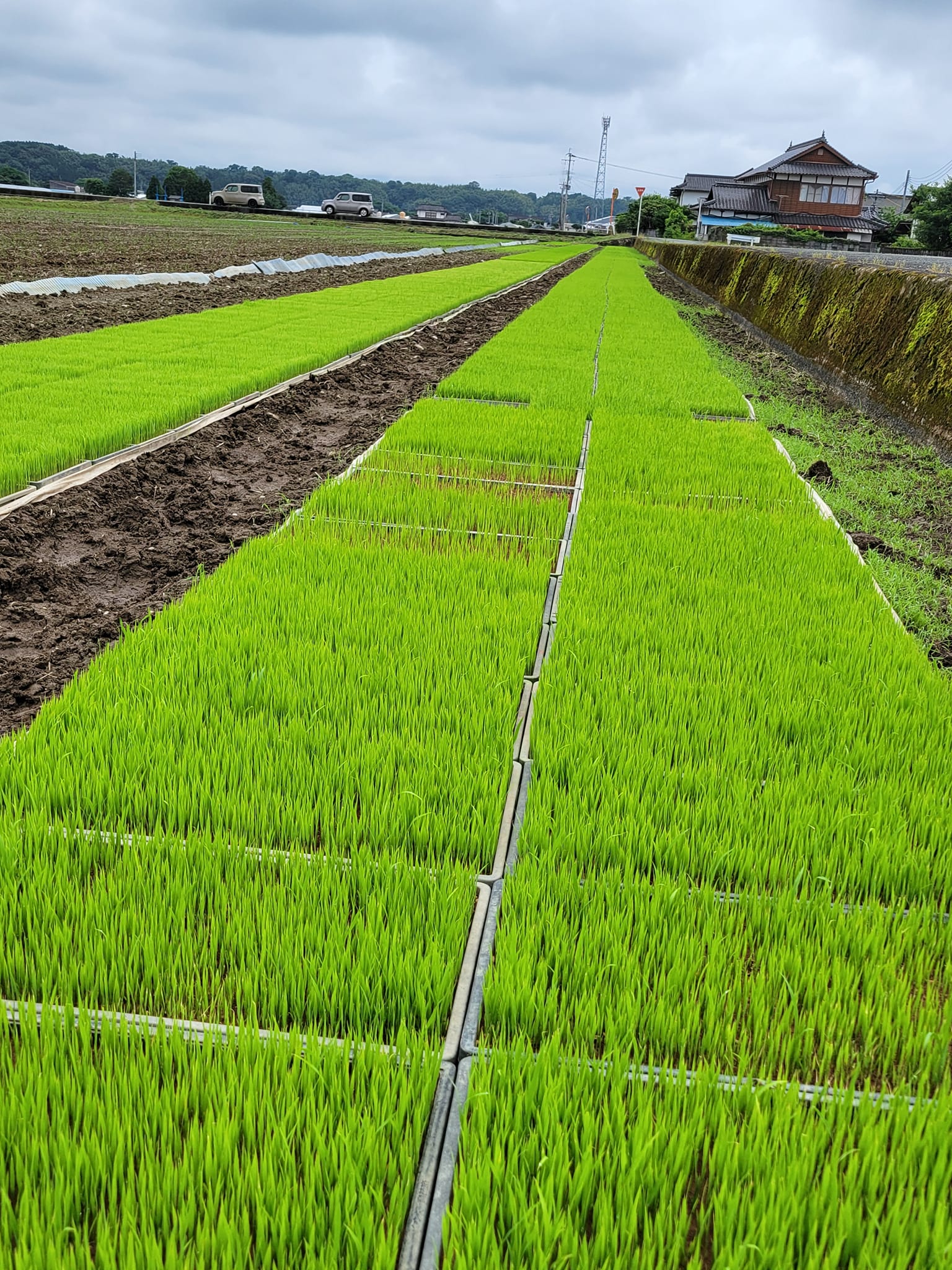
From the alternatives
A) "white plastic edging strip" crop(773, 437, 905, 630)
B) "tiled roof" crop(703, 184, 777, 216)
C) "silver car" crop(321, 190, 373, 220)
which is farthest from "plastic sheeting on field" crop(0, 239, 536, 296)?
"tiled roof" crop(703, 184, 777, 216)

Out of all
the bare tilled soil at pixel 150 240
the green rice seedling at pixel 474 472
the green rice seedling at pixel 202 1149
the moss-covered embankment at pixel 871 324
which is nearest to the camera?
the green rice seedling at pixel 202 1149

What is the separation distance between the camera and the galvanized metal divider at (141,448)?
188 inches

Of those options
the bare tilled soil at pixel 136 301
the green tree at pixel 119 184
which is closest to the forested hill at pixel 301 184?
the green tree at pixel 119 184

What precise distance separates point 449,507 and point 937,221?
42.9 m

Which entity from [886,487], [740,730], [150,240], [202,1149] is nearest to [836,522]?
[886,487]

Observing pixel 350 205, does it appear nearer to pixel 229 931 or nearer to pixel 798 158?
pixel 798 158

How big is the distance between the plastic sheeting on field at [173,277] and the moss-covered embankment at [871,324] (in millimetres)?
9955

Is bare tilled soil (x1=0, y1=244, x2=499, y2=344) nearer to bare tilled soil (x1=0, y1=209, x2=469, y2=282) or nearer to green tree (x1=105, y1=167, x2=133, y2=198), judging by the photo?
bare tilled soil (x1=0, y1=209, x2=469, y2=282)

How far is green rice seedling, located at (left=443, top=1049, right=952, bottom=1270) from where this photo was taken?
1.22 meters

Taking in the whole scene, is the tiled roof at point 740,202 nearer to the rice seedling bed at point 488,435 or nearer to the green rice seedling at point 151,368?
the green rice seedling at point 151,368

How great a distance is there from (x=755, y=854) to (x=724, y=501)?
3422mm

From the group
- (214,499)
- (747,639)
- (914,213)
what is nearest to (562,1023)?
(747,639)

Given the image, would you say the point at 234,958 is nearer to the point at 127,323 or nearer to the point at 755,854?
the point at 755,854

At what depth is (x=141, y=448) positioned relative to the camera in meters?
5.75
